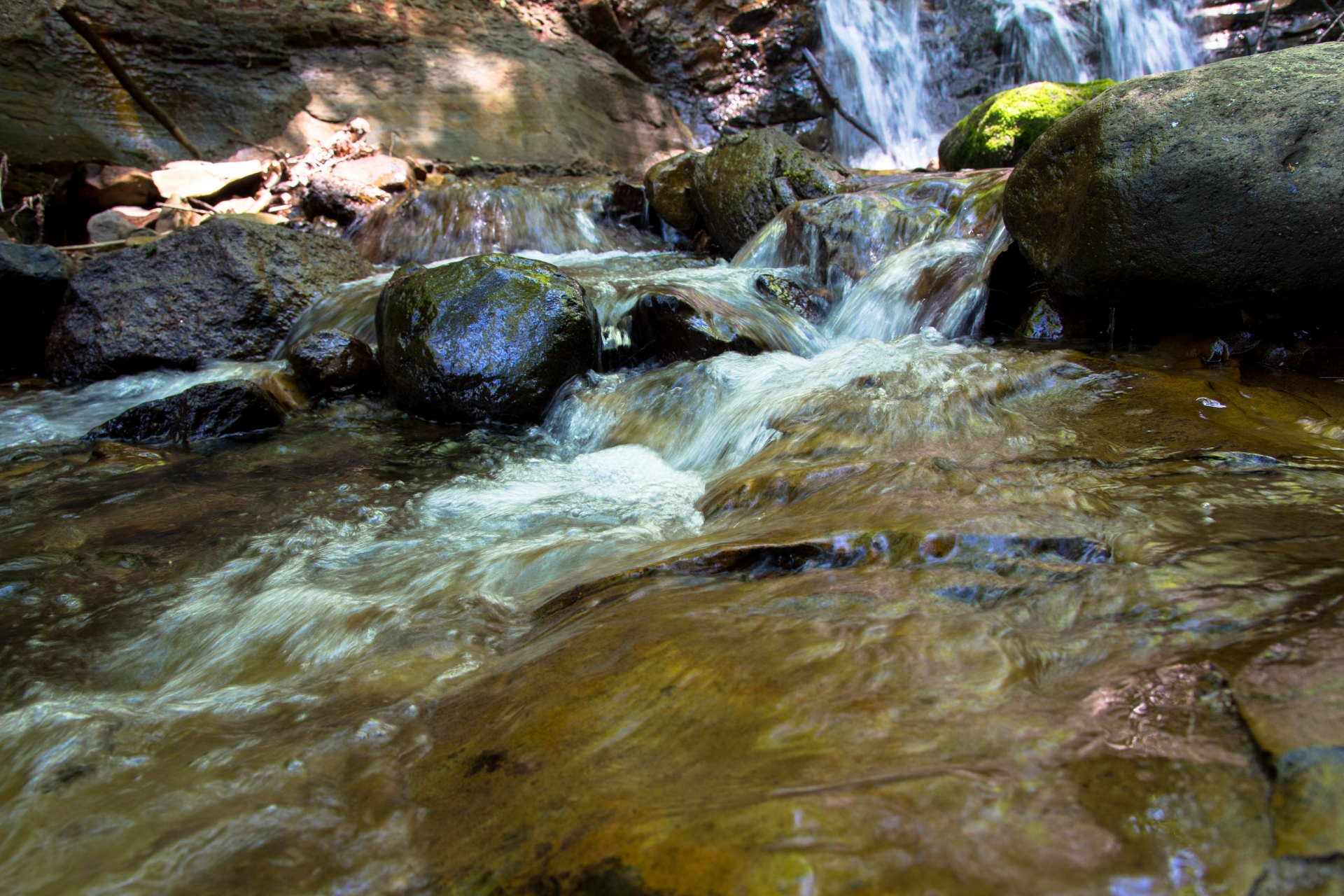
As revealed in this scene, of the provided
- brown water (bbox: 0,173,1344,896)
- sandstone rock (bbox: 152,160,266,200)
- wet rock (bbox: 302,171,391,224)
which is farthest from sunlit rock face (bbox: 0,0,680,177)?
brown water (bbox: 0,173,1344,896)

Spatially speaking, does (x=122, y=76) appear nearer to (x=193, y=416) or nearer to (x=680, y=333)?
(x=193, y=416)

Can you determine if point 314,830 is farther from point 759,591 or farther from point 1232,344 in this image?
point 1232,344

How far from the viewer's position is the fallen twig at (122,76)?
9.18 metres

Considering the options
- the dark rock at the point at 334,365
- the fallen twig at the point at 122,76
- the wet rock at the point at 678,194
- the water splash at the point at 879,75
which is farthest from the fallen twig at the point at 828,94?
the dark rock at the point at 334,365

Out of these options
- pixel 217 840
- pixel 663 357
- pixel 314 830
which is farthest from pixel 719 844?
pixel 663 357

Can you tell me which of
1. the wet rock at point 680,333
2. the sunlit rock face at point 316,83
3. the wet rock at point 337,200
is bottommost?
the wet rock at point 680,333

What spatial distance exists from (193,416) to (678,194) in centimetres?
577

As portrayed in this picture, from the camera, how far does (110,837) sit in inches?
53.9

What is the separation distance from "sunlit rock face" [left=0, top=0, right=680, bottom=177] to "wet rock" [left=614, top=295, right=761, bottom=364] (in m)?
7.57

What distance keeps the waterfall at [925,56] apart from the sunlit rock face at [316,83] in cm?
450

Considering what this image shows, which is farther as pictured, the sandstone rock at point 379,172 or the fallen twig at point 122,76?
the sandstone rock at point 379,172

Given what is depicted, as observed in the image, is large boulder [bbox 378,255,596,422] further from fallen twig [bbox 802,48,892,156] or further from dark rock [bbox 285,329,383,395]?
fallen twig [bbox 802,48,892,156]

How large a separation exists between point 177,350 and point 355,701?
548 centimetres

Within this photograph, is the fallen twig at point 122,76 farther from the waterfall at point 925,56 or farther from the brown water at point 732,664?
the waterfall at point 925,56
